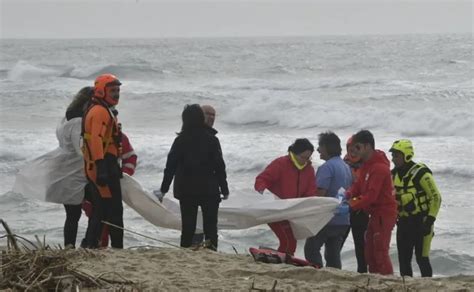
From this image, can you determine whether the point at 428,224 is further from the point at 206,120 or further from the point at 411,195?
the point at 206,120

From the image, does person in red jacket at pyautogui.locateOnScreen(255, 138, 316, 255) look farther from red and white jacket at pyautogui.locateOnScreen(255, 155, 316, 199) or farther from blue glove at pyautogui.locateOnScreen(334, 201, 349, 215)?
blue glove at pyautogui.locateOnScreen(334, 201, 349, 215)

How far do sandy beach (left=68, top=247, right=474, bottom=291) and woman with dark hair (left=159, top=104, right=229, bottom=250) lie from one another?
690mm

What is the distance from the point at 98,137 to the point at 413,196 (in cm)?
289

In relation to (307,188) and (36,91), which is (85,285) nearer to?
(307,188)

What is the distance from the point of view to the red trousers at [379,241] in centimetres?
784

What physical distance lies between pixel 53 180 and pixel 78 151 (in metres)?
0.38

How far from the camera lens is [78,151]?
26.5ft

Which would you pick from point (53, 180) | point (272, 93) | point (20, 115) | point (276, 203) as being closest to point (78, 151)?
point (53, 180)

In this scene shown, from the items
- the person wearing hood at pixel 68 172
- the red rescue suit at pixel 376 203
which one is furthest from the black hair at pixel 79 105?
the red rescue suit at pixel 376 203

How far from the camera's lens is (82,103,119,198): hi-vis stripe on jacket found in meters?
7.43

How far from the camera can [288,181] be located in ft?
27.7

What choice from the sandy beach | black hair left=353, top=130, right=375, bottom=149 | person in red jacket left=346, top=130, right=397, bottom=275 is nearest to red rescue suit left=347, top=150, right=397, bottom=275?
person in red jacket left=346, top=130, right=397, bottom=275

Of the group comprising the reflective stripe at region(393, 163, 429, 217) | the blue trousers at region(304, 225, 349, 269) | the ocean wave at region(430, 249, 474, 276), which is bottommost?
the ocean wave at region(430, 249, 474, 276)

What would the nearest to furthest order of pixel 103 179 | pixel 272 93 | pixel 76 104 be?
pixel 103 179, pixel 76 104, pixel 272 93
